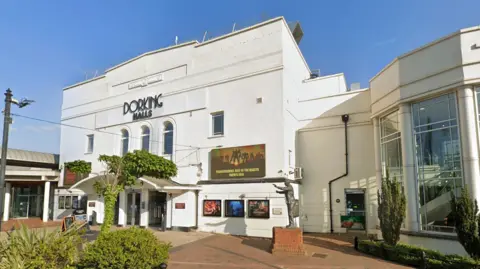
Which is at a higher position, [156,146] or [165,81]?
[165,81]

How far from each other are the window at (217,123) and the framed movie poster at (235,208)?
3.99 m

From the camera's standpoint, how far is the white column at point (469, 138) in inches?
417

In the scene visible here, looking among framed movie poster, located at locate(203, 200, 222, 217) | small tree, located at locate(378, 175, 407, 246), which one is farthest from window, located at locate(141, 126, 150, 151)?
small tree, located at locate(378, 175, 407, 246)

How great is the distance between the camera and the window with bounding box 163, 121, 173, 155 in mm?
19906

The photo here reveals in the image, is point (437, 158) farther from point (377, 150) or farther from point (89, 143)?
point (89, 143)

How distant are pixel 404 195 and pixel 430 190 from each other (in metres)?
1.32

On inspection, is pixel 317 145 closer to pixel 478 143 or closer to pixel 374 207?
pixel 374 207

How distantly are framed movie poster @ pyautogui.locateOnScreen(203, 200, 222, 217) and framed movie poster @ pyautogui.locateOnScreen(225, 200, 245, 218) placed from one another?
1.35 ft

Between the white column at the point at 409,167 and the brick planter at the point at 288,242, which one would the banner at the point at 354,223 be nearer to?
the white column at the point at 409,167

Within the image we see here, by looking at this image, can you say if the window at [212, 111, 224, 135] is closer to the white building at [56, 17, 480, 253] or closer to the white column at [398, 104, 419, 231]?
the white building at [56, 17, 480, 253]

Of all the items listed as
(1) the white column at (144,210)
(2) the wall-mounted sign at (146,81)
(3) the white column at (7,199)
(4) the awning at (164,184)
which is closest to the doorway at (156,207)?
(1) the white column at (144,210)

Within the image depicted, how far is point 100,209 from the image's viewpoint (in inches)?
846

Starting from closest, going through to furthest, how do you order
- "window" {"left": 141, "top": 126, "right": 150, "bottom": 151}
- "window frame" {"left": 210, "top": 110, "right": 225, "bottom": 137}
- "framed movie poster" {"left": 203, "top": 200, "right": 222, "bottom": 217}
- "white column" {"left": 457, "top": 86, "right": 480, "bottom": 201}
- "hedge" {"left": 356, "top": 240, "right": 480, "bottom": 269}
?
1. "hedge" {"left": 356, "top": 240, "right": 480, "bottom": 269}
2. "white column" {"left": 457, "top": 86, "right": 480, "bottom": 201}
3. "framed movie poster" {"left": 203, "top": 200, "right": 222, "bottom": 217}
4. "window frame" {"left": 210, "top": 110, "right": 225, "bottom": 137}
5. "window" {"left": 141, "top": 126, "right": 150, "bottom": 151}

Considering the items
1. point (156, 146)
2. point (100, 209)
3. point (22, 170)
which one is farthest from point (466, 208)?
point (22, 170)
